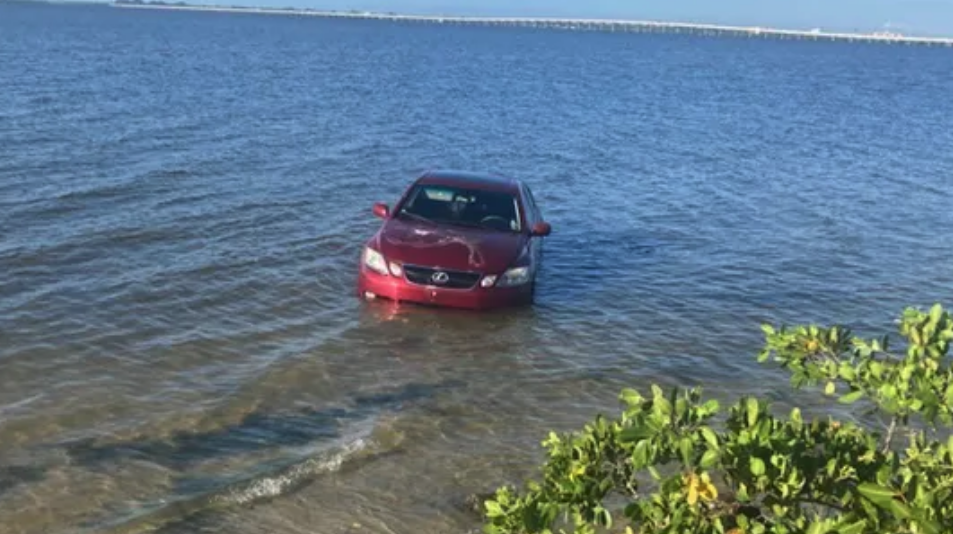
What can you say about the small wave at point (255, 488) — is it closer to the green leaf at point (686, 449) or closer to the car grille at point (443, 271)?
the car grille at point (443, 271)

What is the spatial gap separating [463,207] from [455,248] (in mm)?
1158

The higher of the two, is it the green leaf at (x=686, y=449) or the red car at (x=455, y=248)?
the green leaf at (x=686, y=449)

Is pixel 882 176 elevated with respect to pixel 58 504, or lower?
lower

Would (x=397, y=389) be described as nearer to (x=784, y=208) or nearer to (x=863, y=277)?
(x=863, y=277)

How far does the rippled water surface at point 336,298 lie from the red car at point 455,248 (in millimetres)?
324

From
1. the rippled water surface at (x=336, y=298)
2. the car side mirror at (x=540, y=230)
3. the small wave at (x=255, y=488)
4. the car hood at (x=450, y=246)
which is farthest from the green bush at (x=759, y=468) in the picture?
the car side mirror at (x=540, y=230)

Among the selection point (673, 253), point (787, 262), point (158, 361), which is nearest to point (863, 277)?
point (787, 262)

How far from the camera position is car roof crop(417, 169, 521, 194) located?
41.5 ft

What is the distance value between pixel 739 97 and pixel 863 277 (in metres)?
40.9

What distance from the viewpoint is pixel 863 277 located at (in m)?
15.0

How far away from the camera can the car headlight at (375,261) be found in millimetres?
11281

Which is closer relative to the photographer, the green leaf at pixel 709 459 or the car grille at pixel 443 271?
the green leaf at pixel 709 459

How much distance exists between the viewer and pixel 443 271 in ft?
36.5

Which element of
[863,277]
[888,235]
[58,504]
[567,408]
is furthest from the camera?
[888,235]
